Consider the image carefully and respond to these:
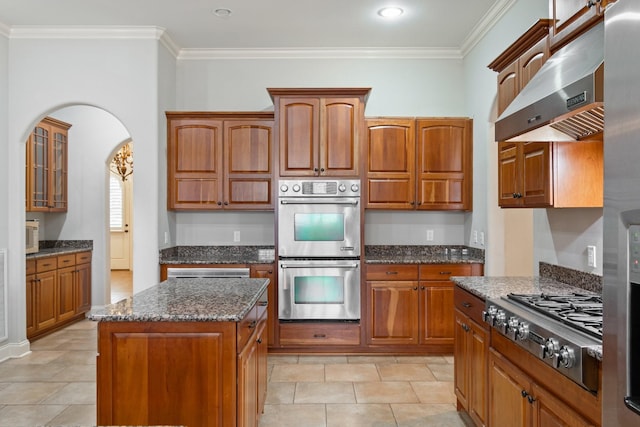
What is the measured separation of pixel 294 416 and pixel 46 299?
341 cm

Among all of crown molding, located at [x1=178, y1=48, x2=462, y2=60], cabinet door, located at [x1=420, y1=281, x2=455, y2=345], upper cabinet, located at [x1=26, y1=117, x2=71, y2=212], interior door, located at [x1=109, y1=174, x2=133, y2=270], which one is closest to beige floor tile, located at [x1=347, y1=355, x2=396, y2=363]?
cabinet door, located at [x1=420, y1=281, x2=455, y2=345]

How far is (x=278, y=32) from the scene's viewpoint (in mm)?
4574

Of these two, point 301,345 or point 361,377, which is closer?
point 361,377

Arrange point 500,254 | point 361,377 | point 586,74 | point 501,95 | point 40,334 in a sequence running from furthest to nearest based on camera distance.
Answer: point 40,334, point 500,254, point 361,377, point 501,95, point 586,74

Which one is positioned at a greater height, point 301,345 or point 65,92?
point 65,92

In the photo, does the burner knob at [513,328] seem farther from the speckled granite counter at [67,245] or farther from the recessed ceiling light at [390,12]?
the speckled granite counter at [67,245]

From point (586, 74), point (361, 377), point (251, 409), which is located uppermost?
point (586, 74)

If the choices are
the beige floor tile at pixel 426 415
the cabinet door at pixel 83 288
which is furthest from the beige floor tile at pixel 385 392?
the cabinet door at pixel 83 288

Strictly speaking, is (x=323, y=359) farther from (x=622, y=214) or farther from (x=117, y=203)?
(x=117, y=203)

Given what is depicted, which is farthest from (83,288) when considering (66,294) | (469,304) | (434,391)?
(469,304)

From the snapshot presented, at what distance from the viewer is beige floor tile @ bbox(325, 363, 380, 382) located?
3.89 meters

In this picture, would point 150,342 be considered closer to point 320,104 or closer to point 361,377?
point 361,377

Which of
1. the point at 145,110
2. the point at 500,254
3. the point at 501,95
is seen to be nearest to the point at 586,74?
the point at 501,95

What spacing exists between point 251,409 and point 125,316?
837mm
